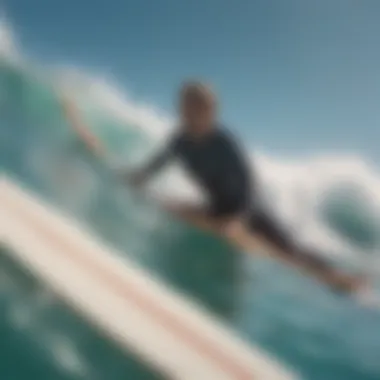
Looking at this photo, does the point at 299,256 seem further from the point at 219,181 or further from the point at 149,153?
the point at 149,153

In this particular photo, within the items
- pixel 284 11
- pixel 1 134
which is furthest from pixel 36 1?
pixel 284 11

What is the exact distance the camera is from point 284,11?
1.36m

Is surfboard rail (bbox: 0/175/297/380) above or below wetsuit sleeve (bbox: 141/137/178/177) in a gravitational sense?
below

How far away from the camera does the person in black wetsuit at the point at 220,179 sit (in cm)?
128

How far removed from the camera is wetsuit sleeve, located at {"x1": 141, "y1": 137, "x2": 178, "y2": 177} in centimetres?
132

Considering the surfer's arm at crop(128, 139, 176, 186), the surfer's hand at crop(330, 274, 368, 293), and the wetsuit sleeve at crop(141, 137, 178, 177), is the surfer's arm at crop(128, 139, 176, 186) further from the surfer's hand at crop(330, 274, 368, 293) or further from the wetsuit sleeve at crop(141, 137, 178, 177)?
the surfer's hand at crop(330, 274, 368, 293)

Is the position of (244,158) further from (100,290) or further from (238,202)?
(100,290)

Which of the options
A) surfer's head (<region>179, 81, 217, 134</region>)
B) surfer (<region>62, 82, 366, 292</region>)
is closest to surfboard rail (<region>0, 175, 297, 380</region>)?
surfer (<region>62, 82, 366, 292</region>)

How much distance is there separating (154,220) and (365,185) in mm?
→ 318

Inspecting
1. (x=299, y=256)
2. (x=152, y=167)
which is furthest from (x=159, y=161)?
(x=299, y=256)

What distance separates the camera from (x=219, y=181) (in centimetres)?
131

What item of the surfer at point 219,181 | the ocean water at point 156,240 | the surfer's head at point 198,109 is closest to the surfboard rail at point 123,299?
the ocean water at point 156,240

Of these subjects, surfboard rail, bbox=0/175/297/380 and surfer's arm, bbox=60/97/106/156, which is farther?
A: surfer's arm, bbox=60/97/106/156

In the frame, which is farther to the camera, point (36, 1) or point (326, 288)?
point (36, 1)
